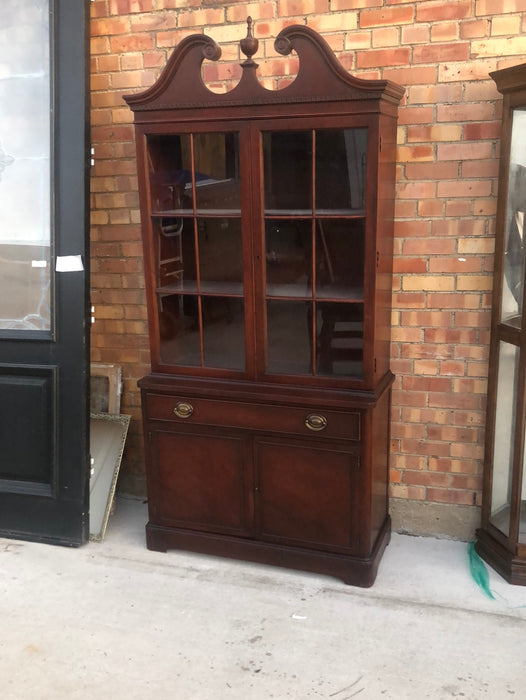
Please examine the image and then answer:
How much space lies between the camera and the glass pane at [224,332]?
2.88 meters

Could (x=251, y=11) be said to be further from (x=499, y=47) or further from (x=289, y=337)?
(x=289, y=337)

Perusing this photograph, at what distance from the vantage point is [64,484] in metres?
3.18

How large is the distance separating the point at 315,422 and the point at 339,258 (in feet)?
2.19

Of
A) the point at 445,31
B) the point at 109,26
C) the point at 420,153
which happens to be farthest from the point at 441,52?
the point at 109,26

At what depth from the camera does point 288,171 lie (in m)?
2.70

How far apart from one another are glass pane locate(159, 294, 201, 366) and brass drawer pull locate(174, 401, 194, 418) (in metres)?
0.18

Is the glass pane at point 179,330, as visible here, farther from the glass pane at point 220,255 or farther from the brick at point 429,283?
the brick at point 429,283

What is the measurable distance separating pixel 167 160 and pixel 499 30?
56.5 inches

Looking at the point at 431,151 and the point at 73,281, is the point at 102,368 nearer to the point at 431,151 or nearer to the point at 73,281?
the point at 73,281

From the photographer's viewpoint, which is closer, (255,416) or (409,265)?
(255,416)

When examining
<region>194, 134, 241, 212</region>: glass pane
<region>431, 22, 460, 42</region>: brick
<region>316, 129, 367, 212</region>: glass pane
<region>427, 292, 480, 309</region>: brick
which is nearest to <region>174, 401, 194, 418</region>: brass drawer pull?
<region>194, 134, 241, 212</region>: glass pane

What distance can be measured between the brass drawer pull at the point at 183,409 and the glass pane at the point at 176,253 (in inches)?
19.5


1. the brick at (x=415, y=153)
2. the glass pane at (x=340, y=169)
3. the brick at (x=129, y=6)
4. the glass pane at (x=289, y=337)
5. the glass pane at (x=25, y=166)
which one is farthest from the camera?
the brick at (x=129, y=6)

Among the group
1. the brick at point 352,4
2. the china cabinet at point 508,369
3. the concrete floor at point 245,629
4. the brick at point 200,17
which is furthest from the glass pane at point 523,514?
the brick at point 200,17
